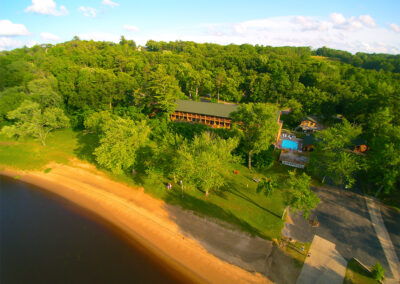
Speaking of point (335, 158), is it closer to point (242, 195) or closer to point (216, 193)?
point (242, 195)

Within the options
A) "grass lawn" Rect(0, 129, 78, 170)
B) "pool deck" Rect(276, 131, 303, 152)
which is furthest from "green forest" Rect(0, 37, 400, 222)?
"pool deck" Rect(276, 131, 303, 152)

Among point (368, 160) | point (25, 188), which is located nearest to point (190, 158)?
point (368, 160)

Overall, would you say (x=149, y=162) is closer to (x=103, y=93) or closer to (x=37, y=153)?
(x=37, y=153)

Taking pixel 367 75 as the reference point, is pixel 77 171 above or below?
below

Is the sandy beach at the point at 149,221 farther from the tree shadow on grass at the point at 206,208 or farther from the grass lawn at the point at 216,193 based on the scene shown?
the grass lawn at the point at 216,193

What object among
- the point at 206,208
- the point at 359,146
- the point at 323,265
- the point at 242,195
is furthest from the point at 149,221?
the point at 359,146

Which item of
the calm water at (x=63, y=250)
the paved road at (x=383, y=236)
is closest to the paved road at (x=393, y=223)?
the paved road at (x=383, y=236)
